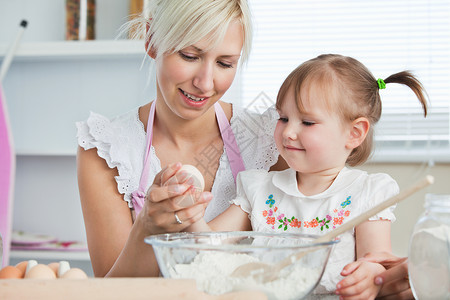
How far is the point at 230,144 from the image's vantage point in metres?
1.63

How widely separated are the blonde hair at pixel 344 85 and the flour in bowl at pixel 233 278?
611mm

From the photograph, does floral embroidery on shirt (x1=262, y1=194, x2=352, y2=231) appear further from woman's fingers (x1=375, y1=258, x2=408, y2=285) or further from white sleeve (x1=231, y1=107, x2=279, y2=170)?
woman's fingers (x1=375, y1=258, x2=408, y2=285)

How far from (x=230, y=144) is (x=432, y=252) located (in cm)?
98

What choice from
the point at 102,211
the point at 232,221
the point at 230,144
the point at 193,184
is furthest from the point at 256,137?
the point at 193,184

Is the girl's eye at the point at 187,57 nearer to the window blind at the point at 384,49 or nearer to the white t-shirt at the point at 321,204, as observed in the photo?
the white t-shirt at the point at 321,204

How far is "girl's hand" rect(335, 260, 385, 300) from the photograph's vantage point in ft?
2.69

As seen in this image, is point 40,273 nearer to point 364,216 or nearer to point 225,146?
point 364,216

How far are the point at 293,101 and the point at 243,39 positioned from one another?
23cm

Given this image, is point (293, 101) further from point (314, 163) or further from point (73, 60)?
point (73, 60)

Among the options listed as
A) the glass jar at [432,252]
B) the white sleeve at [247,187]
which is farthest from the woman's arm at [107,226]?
the glass jar at [432,252]

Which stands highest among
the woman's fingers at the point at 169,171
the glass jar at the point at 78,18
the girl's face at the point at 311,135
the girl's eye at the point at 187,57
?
the glass jar at the point at 78,18

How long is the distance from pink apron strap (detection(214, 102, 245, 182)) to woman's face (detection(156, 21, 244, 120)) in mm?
255

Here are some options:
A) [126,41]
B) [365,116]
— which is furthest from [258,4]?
[365,116]

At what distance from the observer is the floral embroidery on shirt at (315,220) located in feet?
4.10
